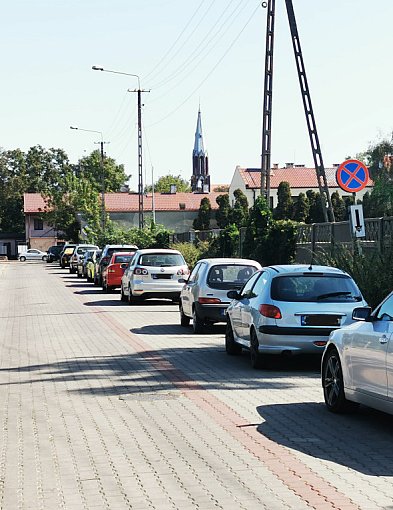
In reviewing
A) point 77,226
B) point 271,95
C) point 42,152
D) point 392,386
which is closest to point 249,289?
point 392,386

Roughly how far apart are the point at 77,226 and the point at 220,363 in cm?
11189

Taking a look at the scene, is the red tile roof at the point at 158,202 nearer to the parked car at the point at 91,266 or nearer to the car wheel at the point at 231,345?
the parked car at the point at 91,266

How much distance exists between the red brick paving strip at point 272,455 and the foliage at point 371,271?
22.5ft

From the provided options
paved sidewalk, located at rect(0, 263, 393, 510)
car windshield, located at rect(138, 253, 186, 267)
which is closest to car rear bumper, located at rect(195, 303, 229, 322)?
paved sidewalk, located at rect(0, 263, 393, 510)

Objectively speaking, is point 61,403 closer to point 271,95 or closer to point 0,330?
point 0,330

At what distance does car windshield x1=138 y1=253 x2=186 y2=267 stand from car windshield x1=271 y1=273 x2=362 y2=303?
610 inches

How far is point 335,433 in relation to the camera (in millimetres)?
10000

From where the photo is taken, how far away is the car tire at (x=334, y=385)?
10977 mm

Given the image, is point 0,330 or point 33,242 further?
point 33,242

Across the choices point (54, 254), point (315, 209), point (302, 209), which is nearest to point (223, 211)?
point (302, 209)

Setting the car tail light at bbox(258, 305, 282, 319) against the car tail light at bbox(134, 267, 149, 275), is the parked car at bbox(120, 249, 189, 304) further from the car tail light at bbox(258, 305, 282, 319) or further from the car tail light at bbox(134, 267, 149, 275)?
the car tail light at bbox(258, 305, 282, 319)

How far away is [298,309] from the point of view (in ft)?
48.0

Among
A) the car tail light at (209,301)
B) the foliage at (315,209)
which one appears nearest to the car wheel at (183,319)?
the car tail light at (209,301)

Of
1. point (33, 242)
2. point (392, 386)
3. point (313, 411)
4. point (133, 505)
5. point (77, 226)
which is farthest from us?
point (33, 242)
